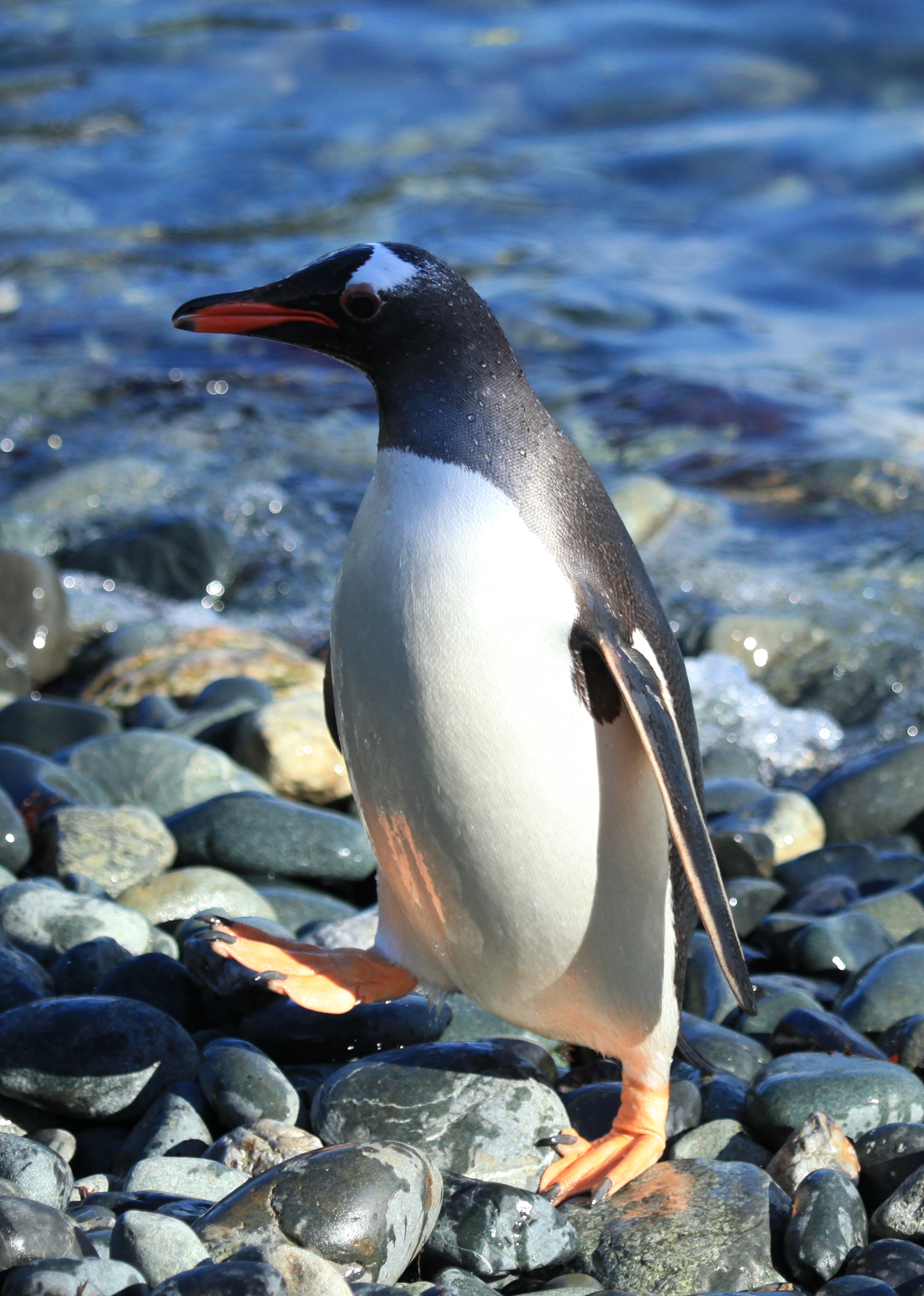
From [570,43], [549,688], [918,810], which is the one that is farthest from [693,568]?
[570,43]

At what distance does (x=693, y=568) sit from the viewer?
7703mm

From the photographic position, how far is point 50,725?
494 centimetres

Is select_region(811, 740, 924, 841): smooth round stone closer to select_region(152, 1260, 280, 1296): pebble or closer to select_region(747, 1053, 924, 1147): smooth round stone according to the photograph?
select_region(747, 1053, 924, 1147): smooth round stone

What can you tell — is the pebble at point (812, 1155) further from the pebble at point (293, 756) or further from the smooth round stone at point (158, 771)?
the pebble at point (293, 756)

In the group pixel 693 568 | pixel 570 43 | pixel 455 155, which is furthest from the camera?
pixel 570 43

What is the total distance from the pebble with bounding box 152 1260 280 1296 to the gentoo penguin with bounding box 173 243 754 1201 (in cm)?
88

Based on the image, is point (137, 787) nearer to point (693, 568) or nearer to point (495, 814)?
point (495, 814)

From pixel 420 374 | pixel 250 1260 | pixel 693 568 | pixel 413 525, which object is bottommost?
pixel 693 568

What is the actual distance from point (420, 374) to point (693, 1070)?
5.44 feet

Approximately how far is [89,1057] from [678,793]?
1.27m

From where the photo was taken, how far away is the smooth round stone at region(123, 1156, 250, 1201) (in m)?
2.60

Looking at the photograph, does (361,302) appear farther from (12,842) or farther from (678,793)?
(12,842)

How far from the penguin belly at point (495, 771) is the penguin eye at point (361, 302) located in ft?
0.85

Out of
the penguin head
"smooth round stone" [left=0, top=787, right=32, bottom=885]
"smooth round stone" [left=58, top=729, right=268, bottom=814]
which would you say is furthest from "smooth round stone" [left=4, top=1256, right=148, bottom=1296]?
"smooth round stone" [left=58, top=729, right=268, bottom=814]
